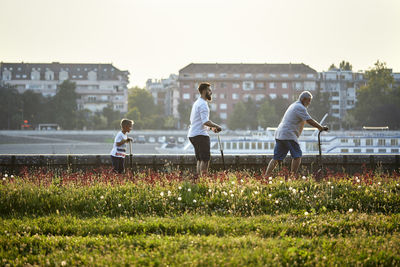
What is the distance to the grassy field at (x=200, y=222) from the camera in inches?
178

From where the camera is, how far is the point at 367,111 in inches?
3214

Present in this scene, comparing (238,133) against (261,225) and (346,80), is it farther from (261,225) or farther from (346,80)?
(261,225)

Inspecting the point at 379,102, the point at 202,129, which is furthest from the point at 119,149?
the point at 379,102

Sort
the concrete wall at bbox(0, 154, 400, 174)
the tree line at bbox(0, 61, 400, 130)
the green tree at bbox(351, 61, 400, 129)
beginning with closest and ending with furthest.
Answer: the concrete wall at bbox(0, 154, 400, 174)
the green tree at bbox(351, 61, 400, 129)
the tree line at bbox(0, 61, 400, 130)

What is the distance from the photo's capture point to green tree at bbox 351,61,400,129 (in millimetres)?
79375

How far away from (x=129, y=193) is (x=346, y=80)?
10482cm

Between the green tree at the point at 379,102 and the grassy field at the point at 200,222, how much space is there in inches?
2898

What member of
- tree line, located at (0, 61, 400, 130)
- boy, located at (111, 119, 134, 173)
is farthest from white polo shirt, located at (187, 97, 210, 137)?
tree line, located at (0, 61, 400, 130)

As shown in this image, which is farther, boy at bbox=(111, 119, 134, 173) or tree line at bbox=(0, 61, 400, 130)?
tree line at bbox=(0, 61, 400, 130)

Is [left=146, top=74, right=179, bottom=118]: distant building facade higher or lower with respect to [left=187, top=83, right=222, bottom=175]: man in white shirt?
higher

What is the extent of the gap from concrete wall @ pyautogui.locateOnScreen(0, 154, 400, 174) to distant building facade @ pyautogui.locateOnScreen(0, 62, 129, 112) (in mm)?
96300

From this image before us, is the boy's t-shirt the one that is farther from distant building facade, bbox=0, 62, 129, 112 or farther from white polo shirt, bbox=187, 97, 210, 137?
distant building facade, bbox=0, 62, 129, 112

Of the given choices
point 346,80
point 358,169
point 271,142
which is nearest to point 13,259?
point 358,169

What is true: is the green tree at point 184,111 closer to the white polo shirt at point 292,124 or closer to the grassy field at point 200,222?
the white polo shirt at point 292,124
